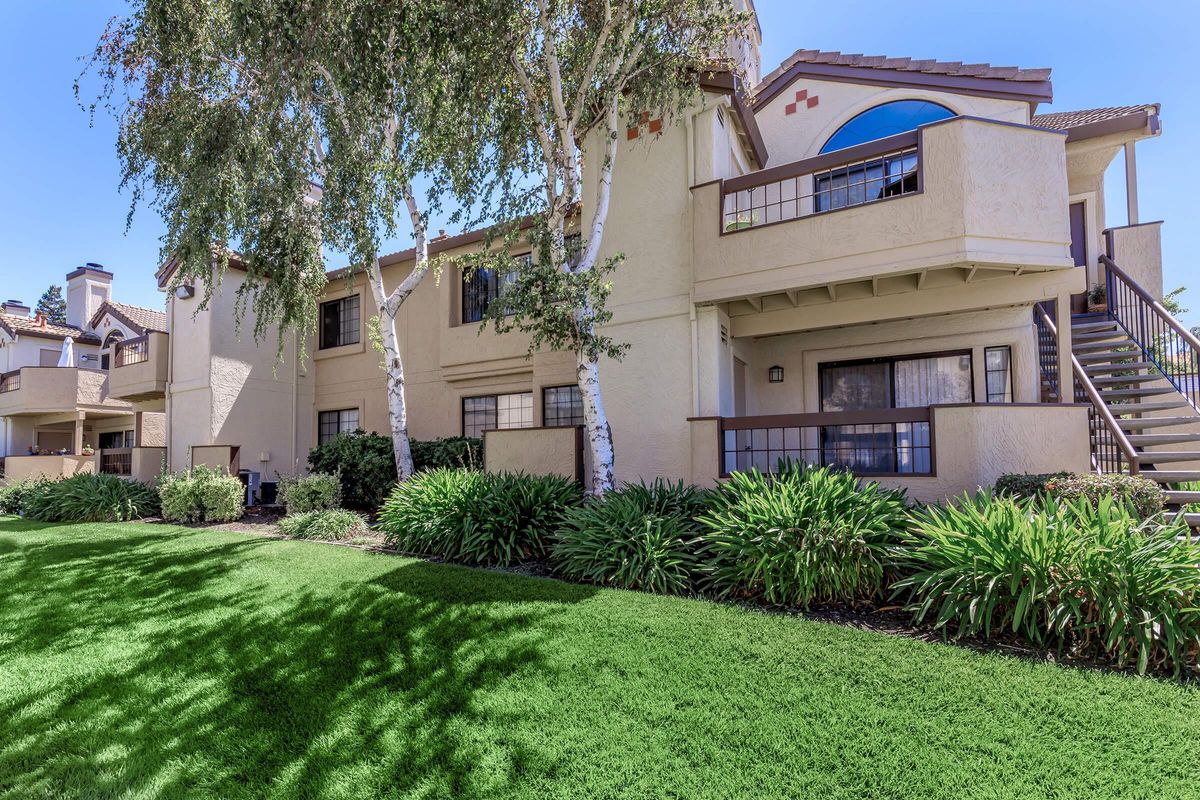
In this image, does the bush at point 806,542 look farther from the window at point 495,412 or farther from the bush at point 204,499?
the bush at point 204,499

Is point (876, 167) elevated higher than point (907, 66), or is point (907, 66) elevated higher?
point (907, 66)

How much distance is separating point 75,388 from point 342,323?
1424 centimetres

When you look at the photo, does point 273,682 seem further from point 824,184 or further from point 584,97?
point 824,184

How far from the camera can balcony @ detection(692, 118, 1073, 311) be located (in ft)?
25.4

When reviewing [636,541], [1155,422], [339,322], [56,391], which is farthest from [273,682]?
[56,391]

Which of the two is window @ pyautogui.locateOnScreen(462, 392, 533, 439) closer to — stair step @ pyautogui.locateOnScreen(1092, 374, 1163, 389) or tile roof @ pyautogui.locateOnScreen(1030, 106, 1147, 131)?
stair step @ pyautogui.locateOnScreen(1092, 374, 1163, 389)

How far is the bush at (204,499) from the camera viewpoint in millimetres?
12359

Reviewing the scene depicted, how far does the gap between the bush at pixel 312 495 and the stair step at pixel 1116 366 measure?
13.7 metres

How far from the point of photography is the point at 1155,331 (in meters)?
9.16

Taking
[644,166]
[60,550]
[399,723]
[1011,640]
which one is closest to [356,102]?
[644,166]

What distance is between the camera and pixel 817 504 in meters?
5.96

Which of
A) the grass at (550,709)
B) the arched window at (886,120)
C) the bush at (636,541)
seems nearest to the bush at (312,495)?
the grass at (550,709)

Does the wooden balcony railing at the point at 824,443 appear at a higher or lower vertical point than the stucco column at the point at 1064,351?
lower

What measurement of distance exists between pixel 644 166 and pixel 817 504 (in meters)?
6.81
